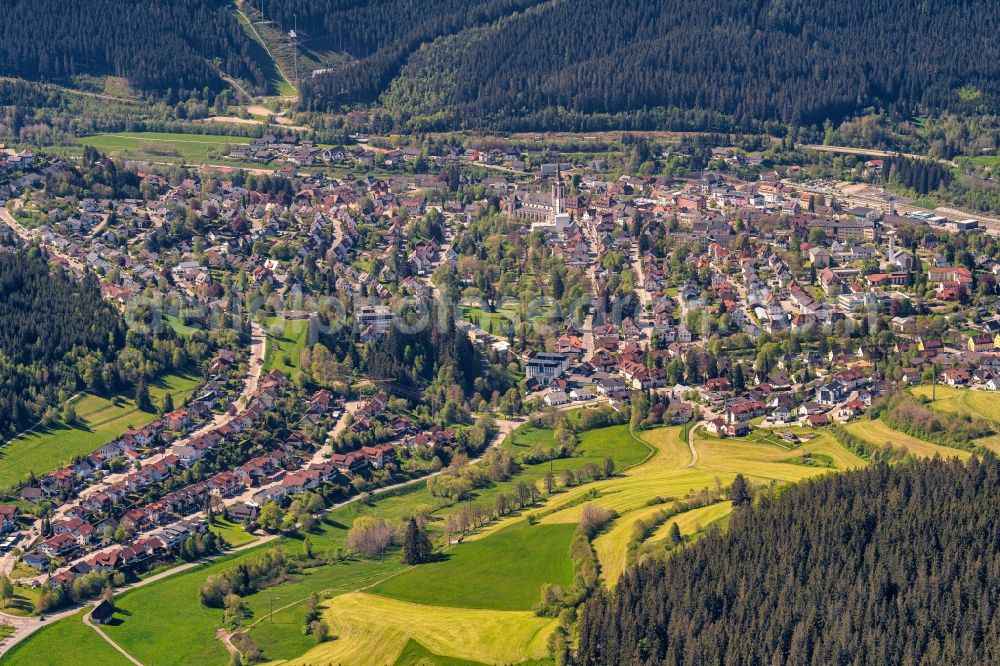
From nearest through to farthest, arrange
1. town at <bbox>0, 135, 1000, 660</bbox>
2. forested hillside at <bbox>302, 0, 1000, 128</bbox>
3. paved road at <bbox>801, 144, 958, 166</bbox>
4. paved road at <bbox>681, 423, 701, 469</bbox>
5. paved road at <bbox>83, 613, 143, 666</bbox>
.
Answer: paved road at <bbox>83, 613, 143, 666</bbox> → town at <bbox>0, 135, 1000, 660</bbox> → paved road at <bbox>681, 423, 701, 469</bbox> → paved road at <bbox>801, 144, 958, 166</bbox> → forested hillside at <bbox>302, 0, 1000, 128</bbox>

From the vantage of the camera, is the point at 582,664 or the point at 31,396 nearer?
the point at 582,664

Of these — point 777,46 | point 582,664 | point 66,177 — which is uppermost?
point 777,46

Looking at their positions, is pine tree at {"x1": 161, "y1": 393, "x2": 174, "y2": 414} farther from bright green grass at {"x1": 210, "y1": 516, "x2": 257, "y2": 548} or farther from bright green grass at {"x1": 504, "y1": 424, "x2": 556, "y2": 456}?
bright green grass at {"x1": 504, "y1": 424, "x2": 556, "y2": 456}

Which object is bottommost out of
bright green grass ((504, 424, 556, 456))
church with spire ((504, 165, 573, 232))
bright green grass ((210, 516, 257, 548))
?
bright green grass ((210, 516, 257, 548))

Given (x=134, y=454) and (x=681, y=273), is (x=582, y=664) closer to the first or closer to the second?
(x=134, y=454)

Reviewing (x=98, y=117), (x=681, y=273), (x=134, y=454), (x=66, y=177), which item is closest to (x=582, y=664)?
(x=134, y=454)

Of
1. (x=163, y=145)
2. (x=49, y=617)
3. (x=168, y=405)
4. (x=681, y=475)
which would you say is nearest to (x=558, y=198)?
(x=163, y=145)

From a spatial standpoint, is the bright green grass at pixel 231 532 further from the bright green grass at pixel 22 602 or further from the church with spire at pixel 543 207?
the church with spire at pixel 543 207

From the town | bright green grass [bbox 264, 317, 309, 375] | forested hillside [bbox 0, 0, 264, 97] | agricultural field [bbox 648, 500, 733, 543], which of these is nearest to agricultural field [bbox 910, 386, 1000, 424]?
the town
